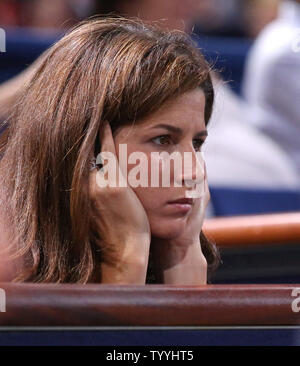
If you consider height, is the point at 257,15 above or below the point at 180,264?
above

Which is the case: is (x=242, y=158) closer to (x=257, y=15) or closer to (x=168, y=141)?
(x=257, y=15)

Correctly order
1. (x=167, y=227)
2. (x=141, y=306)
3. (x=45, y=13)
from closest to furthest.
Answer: (x=141, y=306) < (x=167, y=227) < (x=45, y=13)

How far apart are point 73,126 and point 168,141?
0.26ft

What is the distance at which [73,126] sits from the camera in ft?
2.09

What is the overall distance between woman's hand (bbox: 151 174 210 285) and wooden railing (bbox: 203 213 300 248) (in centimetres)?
23

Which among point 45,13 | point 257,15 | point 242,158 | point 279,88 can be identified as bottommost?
point 242,158

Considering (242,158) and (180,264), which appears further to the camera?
(242,158)

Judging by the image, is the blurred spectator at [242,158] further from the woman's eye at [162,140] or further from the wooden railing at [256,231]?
the woman's eye at [162,140]

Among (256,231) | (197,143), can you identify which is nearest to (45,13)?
(256,231)

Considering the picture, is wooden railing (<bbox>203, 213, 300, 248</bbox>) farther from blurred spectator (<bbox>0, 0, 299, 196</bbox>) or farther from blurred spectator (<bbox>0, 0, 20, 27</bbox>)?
blurred spectator (<bbox>0, 0, 20, 27</bbox>)

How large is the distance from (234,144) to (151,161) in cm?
106

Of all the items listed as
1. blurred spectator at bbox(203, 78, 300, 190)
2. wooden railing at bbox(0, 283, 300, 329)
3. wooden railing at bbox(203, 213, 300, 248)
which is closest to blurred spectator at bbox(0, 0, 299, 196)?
blurred spectator at bbox(203, 78, 300, 190)

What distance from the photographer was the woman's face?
64cm
